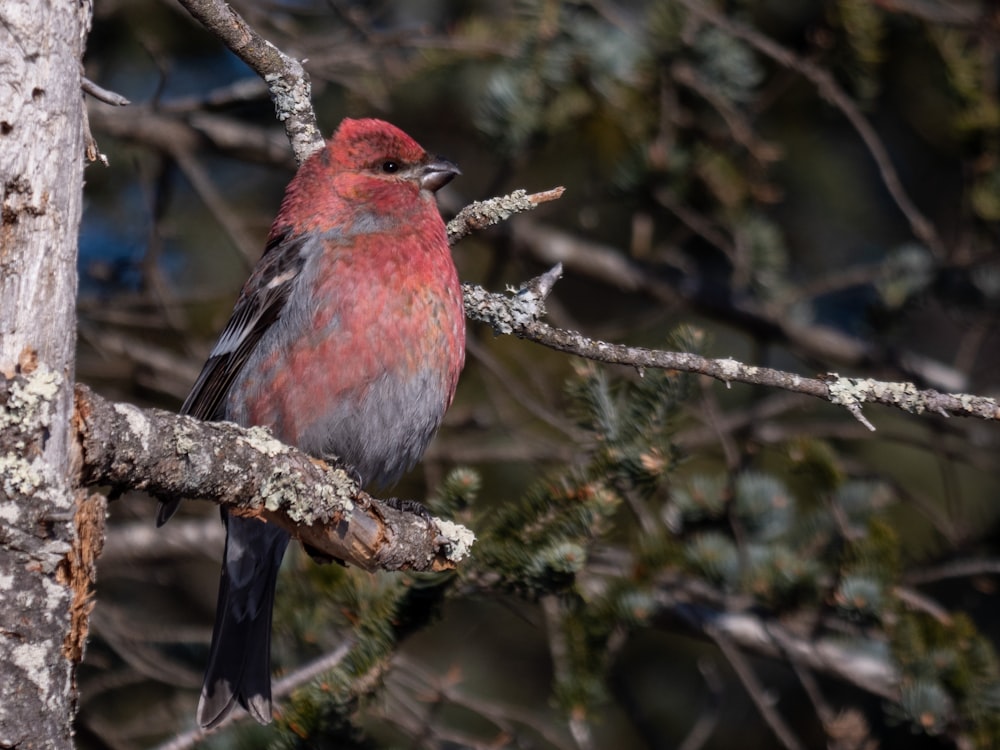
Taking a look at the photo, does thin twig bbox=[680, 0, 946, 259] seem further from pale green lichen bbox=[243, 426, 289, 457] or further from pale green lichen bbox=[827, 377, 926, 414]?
pale green lichen bbox=[243, 426, 289, 457]

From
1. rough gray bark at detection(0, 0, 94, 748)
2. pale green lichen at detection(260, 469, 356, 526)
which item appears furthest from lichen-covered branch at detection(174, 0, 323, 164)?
pale green lichen at detection(260, 469, 356, 526)

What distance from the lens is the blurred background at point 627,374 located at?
3.52 meters

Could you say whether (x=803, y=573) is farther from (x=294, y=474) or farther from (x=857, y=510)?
→ (x=294, y=474)

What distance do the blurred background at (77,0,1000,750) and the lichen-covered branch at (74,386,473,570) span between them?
228mm

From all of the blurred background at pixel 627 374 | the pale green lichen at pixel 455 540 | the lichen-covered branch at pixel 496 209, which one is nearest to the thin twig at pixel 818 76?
the blurred background at pixel 627 374

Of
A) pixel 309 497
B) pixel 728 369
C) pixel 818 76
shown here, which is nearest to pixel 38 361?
pixel 309 497

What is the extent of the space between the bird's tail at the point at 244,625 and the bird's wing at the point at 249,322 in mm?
407

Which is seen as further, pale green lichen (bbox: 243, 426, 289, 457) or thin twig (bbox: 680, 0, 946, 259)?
thin twig (bbox: 680, 0, 946, 259)

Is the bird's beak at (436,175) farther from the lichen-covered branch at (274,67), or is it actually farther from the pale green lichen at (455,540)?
the pale green lichen at (455,540)

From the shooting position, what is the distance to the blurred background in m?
3.52

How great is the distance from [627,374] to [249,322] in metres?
1.82

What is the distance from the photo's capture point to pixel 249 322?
3807 mm

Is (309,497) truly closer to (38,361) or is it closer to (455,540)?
(455,540)

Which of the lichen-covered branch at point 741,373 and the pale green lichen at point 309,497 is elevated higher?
the lichen-covered branch at point 741,373
